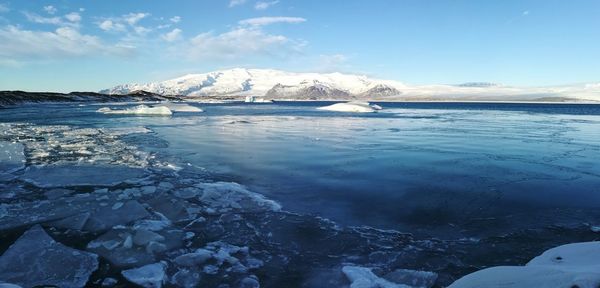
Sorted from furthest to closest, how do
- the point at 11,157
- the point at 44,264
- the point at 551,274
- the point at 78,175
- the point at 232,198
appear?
the point at 11,157 < the point at 78,175 < the point at 232,198 < the point at 44,264 < the point at 551,274

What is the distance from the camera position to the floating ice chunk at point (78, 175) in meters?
8.02

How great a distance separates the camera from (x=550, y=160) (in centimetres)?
1128

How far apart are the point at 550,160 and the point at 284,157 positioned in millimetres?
7629

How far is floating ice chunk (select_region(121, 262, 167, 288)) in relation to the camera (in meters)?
4.14

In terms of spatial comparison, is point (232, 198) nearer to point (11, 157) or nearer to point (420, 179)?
point (420, 179)

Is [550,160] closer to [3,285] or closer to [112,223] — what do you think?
[112,223]

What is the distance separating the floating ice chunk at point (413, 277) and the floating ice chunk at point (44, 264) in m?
3.27

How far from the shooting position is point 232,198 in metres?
7.18

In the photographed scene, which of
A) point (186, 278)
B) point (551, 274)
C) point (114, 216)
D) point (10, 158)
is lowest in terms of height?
point (186, 278)

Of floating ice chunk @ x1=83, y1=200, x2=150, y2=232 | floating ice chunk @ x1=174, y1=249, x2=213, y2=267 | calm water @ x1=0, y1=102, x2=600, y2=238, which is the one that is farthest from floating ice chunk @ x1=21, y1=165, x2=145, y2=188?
floating ice chunk @ x1=174, y1=249, x2=213, y2=267

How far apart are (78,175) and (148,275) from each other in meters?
5.47

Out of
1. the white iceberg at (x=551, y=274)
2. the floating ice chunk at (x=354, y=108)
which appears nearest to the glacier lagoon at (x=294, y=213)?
the white iceberg at (x=551, y=274)

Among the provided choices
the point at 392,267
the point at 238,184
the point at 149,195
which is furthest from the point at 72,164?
the point at 392,267

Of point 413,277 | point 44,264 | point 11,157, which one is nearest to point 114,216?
point 44,264
